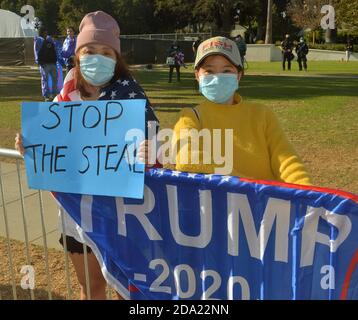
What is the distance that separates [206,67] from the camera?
Answer: 2.63 meters

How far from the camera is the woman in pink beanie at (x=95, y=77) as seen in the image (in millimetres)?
2705

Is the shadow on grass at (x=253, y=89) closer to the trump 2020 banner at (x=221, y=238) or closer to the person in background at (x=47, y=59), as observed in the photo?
the person in background at (x=47, y=59)

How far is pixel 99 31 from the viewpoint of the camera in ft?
8.97

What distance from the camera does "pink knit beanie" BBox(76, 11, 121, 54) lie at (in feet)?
8.97

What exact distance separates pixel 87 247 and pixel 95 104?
873mm

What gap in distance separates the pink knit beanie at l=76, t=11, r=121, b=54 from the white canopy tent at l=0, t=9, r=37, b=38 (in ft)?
96.4

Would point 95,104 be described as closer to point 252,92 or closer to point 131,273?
point 131,273

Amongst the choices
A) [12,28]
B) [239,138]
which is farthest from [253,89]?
[12,28]

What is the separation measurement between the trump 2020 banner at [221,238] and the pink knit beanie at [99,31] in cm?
89

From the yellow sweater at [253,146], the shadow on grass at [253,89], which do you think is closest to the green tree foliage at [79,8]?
the shadow on grass at [253,89]

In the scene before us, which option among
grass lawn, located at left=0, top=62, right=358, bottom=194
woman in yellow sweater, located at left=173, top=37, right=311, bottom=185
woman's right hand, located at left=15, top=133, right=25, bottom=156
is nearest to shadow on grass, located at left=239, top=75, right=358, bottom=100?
grass lawn, located at left=0, top=62, right=358, bottom=194

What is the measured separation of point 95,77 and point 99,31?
10.3 inches

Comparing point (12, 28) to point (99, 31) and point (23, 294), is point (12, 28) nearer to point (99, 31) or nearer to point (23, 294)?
point (23, 294)
